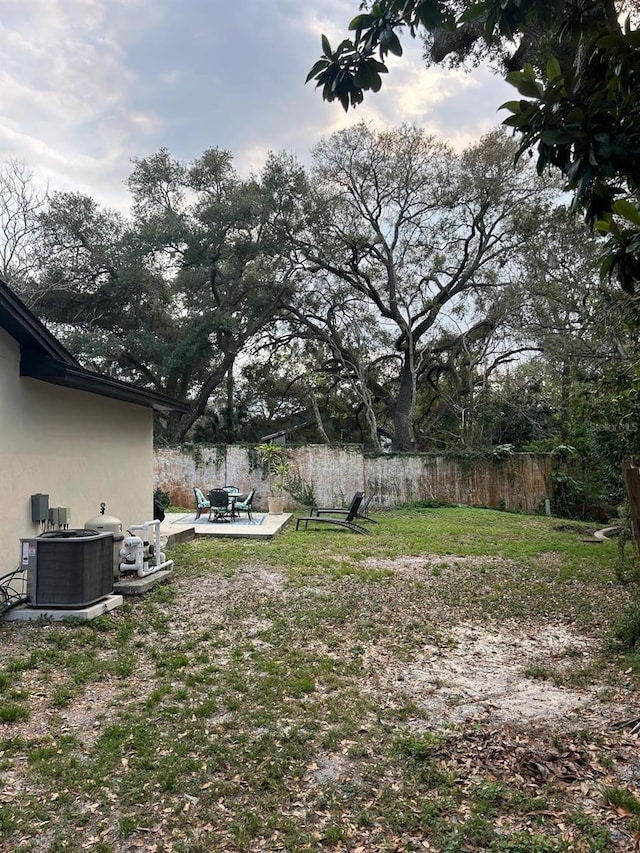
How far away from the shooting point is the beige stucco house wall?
5340mm

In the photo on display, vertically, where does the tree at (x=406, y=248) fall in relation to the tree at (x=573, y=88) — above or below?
A: above

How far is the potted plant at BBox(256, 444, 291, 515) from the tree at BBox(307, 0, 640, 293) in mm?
11960

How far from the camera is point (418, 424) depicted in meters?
22.8

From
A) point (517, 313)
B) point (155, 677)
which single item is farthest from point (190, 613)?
point (517, 313)

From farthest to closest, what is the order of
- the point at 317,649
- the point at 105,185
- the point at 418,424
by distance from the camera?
the point at 418,424
the point at 105,185
the point at 317,649

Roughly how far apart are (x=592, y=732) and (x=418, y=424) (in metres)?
20.1

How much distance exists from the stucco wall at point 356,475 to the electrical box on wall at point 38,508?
974 centimetres

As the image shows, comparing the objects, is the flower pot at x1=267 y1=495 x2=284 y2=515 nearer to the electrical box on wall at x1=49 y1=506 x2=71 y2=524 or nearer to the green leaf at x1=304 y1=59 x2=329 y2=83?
the electrical box on wall at x1=49 y1=506 x2=71 y2=524

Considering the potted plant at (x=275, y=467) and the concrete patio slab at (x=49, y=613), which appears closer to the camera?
the concrete patio slab at (x=49, y=613)

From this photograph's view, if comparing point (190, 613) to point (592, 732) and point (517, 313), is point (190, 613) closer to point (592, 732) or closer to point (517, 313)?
point (592, 732)

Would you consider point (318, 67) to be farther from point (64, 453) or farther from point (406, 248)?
point (406, 248)

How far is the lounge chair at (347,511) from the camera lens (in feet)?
41.0

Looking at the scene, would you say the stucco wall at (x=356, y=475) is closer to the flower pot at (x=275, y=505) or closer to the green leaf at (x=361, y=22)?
the flower pot at (x=275, y=505)

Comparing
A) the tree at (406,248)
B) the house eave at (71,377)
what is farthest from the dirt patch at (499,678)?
the tree at (406,248)
